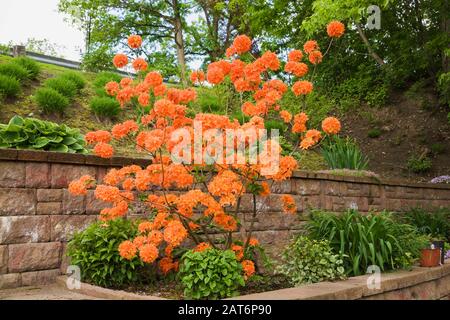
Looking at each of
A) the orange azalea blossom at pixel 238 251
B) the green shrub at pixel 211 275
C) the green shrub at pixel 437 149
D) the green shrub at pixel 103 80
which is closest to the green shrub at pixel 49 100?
the green shrub at pixel 103 80

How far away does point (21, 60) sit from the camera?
26.0 feet

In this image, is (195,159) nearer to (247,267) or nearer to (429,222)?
(247,267)

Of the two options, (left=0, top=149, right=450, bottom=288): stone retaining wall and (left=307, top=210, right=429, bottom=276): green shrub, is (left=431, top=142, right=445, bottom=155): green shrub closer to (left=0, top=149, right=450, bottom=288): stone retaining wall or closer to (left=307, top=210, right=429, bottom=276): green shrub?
(left=307, top=210, right=429, bottom=276): green shrub

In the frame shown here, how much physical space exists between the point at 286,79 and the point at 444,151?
18.0ft

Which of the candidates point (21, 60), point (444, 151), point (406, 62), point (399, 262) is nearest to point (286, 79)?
point (406, 62)

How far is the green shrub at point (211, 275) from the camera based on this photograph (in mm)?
3588

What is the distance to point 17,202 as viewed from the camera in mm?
4117

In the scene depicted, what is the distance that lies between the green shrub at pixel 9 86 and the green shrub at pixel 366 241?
4.39 meters

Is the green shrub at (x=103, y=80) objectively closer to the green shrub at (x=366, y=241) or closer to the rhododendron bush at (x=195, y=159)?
the rhododendron bush at (x=195, y=159)

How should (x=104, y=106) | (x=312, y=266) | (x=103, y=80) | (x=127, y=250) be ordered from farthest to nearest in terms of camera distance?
(x=103, y=80)
(x=104, y=106)
(x=312, y=266)
(x=127, y=250)

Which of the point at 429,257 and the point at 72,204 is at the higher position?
the point at 72,204

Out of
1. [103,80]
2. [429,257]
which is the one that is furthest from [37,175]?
[103,80]

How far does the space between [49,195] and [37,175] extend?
0.67 ft

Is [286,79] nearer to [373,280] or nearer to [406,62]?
[406,62]
